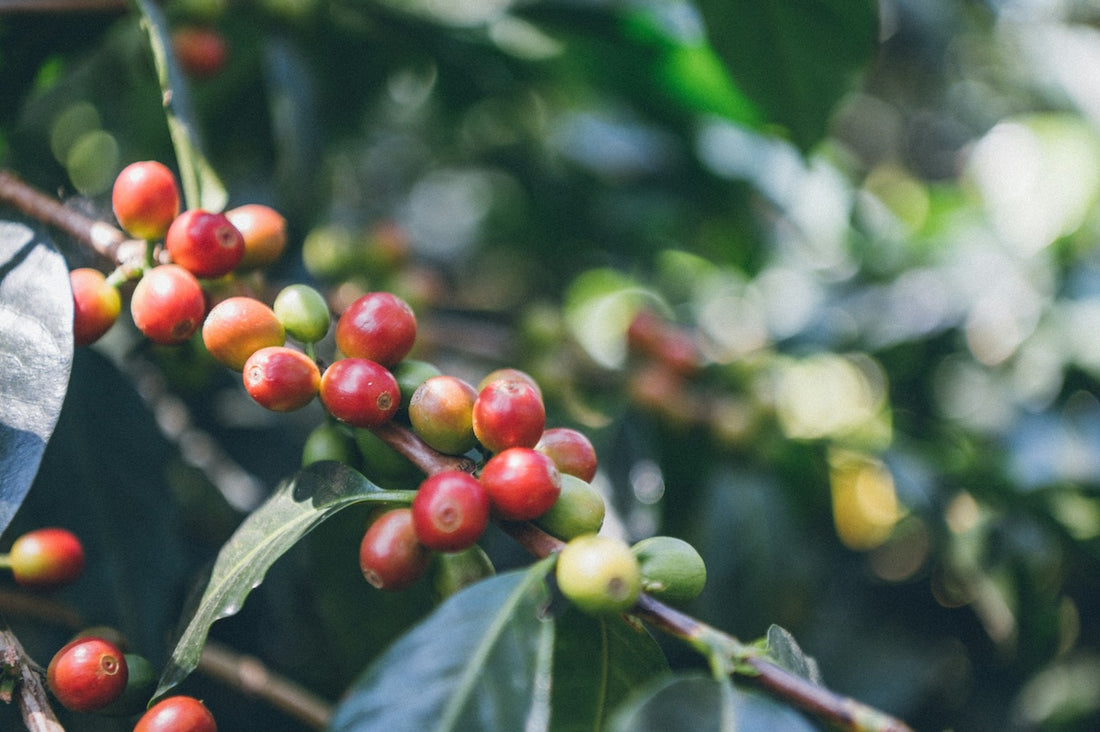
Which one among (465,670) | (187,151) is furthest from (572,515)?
(187,151)

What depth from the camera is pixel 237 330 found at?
85cm

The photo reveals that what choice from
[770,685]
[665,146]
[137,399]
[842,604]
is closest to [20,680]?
[137,399]

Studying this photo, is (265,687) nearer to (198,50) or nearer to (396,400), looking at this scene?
(396,400)

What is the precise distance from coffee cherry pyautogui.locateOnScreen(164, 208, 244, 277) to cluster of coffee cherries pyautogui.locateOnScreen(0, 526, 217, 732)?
1.16 feet

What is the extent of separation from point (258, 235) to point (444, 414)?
0.37 meters

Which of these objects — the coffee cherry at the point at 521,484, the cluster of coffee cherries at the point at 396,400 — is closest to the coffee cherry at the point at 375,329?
the cluster of coffee cherries at the point at 396,400

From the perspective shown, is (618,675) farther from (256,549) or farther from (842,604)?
(842,604)

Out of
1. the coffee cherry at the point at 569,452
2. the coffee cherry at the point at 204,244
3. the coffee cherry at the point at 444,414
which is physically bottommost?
the coffee cherry at the point at 569,452

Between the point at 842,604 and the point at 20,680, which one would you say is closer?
the point at 20,680

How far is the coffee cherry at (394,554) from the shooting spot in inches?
30.1

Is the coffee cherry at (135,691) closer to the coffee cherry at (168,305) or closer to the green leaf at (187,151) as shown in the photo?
the coffee cherry at (168,305)

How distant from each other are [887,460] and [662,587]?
1540 millimetres

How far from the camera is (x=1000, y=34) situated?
10.9 feet

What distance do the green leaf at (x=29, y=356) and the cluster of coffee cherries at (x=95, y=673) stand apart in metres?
0.16
